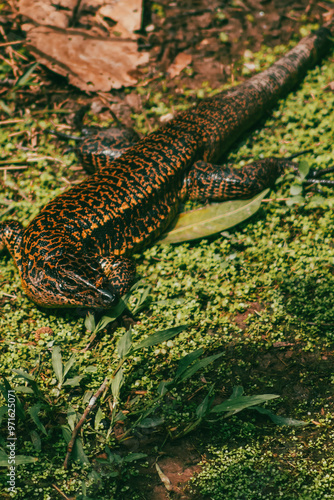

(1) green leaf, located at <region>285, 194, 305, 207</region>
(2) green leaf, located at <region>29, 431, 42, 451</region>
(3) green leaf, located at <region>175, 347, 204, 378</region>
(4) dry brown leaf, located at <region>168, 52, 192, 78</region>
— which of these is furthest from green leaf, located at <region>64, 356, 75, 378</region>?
(4) dry brown leaf, located at <region>168, 52, 192, 78</region>

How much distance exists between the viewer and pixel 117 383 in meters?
4.03

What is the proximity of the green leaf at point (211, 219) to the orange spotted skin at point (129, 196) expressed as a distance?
0.47ft

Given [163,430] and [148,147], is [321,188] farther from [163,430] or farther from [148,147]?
[163,430]

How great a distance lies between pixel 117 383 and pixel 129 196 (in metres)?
2.36

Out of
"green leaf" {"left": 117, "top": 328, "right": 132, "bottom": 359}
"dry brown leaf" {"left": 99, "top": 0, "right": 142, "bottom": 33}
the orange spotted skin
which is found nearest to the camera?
"green leaf" {"left": 117, "top": 328, "right": 132, "bottom": 359}

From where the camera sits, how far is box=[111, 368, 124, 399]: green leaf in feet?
13.1

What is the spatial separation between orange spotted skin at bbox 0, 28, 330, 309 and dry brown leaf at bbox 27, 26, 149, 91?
155 cm

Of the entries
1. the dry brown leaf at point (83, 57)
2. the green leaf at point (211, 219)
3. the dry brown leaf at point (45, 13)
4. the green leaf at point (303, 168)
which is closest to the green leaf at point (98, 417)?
the green leaf at point (211, 219)

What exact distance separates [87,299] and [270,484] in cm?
236

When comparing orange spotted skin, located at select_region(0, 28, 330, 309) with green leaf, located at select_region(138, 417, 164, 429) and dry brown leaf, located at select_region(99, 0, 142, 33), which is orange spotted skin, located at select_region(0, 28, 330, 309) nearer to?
green leaf, located at select_region(138, 417, 164, 429)

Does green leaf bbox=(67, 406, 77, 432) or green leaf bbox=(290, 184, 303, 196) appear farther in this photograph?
green leaf bbox=(290, 184, 303, 196)

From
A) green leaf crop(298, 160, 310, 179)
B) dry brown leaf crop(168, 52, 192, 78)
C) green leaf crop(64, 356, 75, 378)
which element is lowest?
green leaf crop(64, 356, 75, 378)

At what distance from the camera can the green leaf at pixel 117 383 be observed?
13.1ft

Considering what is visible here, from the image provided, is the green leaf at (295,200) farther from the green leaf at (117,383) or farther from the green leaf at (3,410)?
the green leaf at (3,410)
